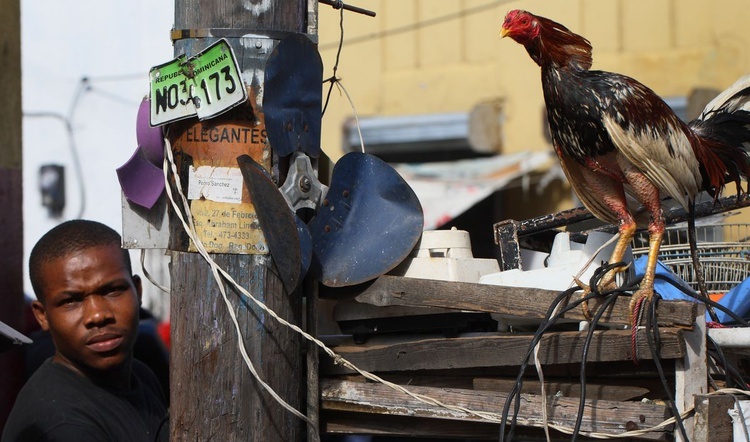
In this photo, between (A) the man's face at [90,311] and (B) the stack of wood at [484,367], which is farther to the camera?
(A) the man's face at [90,311]

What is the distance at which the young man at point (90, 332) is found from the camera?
339cm

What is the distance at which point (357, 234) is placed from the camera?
3.07 metres

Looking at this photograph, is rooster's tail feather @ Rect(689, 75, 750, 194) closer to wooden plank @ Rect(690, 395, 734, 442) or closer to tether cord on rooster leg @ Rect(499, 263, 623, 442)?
tether cord on rooster leg @ Rect(499, 263, 623, 442)

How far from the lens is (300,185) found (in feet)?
9.66

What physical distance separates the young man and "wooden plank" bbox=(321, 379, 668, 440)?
0.83m

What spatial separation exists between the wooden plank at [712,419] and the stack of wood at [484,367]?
7 cm

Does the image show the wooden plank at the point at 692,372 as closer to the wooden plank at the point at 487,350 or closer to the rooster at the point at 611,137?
the wooden plank at the point at 487,350

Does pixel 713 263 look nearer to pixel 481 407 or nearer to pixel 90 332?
pixel 481 407

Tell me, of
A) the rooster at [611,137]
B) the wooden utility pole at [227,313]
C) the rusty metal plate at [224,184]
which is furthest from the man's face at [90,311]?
the rooster at [611,137]

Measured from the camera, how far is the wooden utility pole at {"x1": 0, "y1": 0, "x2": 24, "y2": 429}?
179 inches

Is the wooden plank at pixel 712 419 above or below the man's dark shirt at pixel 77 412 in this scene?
above

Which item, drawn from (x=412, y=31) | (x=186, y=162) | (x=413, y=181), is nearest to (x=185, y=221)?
(x=186, y=162)

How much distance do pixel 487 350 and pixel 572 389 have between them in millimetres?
254

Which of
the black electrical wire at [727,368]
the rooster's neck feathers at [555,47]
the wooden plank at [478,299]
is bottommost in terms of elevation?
the black electrical wire at [727,368]
